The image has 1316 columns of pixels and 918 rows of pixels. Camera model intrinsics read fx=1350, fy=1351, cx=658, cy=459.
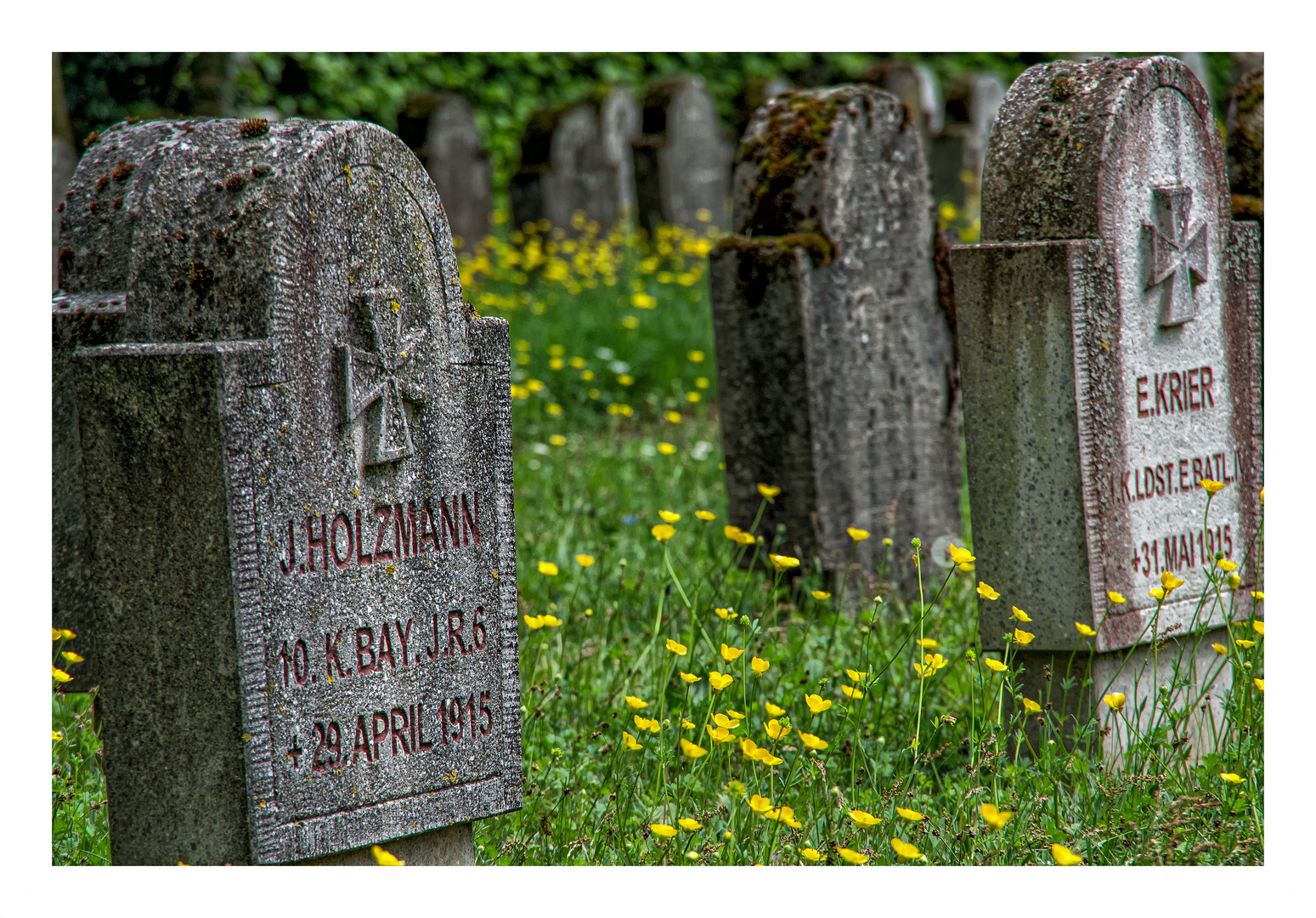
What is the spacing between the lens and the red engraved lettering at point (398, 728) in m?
2.59

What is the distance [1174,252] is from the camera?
11.3 feet

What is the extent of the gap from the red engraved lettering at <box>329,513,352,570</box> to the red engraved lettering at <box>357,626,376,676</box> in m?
0.14

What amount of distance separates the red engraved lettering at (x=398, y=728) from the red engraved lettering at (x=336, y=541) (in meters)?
0.32

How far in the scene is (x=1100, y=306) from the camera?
3.31 meters

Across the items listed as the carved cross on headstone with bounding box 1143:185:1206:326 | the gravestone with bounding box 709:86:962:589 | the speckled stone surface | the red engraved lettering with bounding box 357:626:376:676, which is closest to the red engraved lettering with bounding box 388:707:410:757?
the red engraved lettering with bounding box 357:626:376:676

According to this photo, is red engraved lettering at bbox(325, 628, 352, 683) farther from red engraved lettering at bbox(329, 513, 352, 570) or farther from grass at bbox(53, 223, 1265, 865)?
grass at bbox(53, 223, 1265, 865)

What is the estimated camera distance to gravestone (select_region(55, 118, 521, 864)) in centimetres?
230

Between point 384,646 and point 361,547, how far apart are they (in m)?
0.20

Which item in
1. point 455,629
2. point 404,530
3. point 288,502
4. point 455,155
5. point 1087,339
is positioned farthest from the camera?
point 455,155

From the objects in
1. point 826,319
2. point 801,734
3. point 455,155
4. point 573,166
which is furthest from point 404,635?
point 573,166

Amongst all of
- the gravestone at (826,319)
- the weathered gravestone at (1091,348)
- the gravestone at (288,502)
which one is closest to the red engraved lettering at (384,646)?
the gravestone at (288,502)

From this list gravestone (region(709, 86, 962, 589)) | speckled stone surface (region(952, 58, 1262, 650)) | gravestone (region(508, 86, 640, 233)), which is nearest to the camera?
speckled stone surface (region(952, 58, 1262, 650))

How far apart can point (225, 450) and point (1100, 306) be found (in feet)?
6.96

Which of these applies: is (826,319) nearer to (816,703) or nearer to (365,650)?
(816,703)
